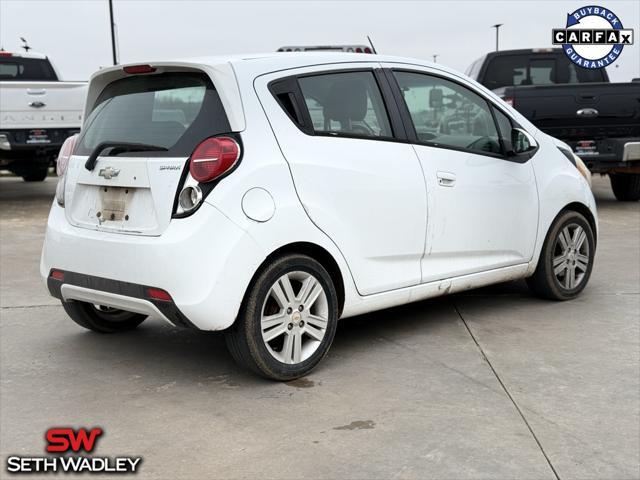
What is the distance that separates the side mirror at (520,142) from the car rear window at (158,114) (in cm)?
228

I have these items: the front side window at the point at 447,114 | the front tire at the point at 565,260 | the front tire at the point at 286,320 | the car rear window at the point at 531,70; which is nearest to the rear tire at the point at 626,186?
the car rear window at the point at 531,70

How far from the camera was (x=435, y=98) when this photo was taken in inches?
209

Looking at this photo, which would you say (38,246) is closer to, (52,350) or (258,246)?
(52,350)

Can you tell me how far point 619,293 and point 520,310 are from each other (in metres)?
0.97

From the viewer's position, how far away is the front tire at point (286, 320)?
419 centimetres

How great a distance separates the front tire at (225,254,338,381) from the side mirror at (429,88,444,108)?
57.4 inches

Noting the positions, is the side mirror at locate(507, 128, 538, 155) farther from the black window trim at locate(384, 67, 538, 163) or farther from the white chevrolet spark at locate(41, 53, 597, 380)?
the white chevrolet spark at locate(41, 53, 597, 380)

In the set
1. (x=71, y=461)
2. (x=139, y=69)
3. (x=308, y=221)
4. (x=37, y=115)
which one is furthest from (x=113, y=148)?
(x=37, y=115)

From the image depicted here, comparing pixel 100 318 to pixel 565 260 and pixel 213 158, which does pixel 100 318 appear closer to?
pixel 213 158

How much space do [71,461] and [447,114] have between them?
312 cm

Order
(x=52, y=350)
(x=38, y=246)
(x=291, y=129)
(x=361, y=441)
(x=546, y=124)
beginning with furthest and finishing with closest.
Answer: (x=546, y=124)
(x=38, y=246)
(x=52, y=350)
(x=291, y=129)
(x=361, y=441)

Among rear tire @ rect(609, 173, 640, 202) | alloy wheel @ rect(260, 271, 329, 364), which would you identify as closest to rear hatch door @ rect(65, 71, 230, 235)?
alloy wheel @ rect(260, 271, 329, 364)

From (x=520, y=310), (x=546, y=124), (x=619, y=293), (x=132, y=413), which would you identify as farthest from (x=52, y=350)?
(x=546, y=124)

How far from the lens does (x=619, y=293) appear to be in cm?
634
